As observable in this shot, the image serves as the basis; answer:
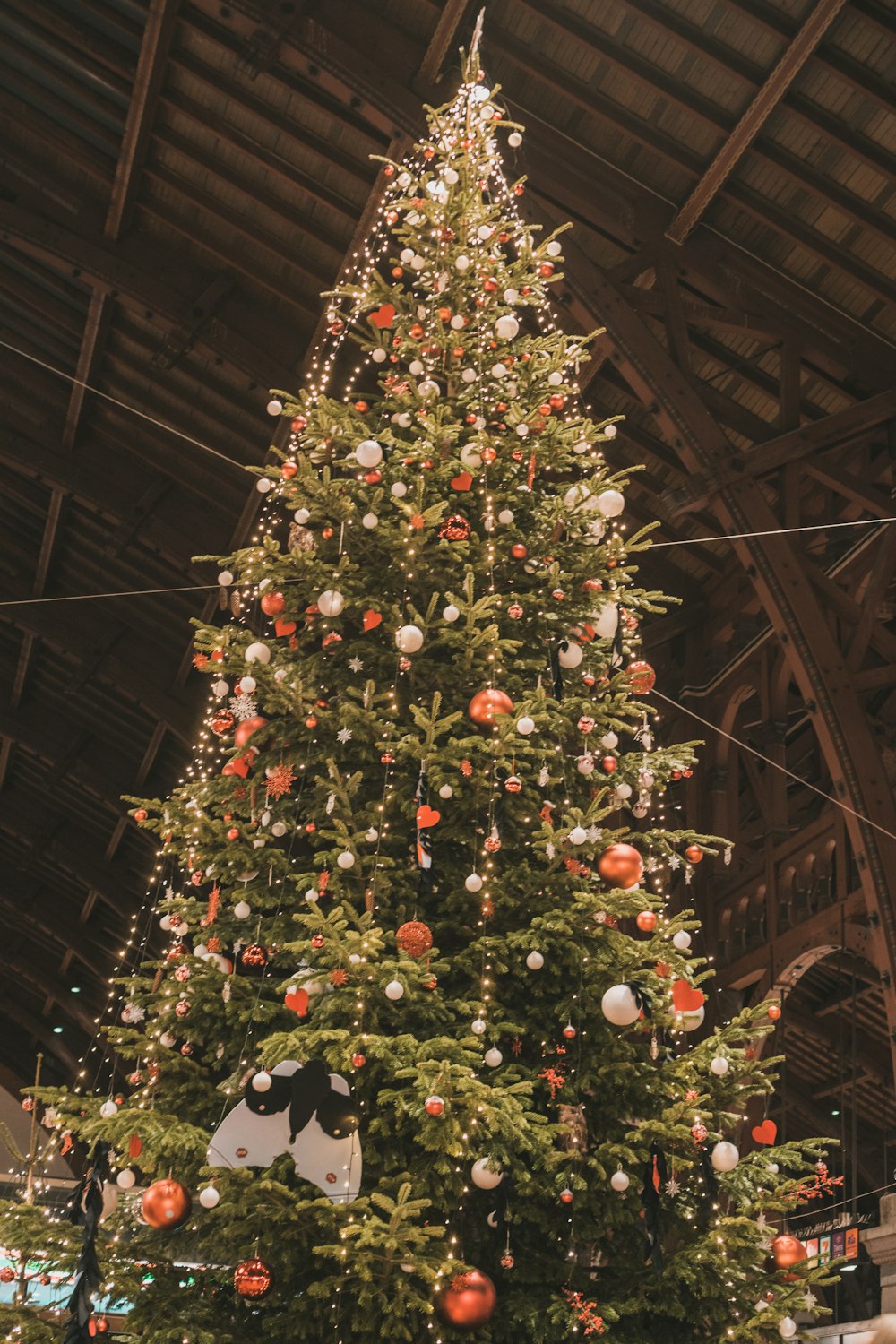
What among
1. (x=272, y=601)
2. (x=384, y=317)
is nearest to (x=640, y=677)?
(x=272, y=601)

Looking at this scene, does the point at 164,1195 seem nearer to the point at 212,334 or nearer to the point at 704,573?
the point at 212,334

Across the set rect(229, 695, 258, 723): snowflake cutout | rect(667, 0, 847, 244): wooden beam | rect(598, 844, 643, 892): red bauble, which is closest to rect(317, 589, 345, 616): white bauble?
rect(229, 695, 258, 723): snowflake cutout

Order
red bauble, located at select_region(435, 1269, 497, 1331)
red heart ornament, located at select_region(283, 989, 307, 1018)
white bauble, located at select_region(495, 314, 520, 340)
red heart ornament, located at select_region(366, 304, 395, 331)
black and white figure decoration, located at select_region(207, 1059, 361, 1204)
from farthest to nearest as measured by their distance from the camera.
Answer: red heart ornament, located at select_region(366, 304, 395, 331) → white bauble, located at select_region(495, 314, 520, 340) → red heart ornament, located at select_region(283, 989, 307, 1018) → black and white figure decoration, located at select_region(207, 1059, 361, 1204) → red bauble, located at select_region(435, 1269, 497, 1331)

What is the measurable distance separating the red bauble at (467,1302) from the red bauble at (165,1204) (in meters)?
0.73

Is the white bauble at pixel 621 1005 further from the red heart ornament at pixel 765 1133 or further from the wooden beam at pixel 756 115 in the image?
the wooden beam at pixel 756 115

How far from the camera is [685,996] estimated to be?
3809 millimetres

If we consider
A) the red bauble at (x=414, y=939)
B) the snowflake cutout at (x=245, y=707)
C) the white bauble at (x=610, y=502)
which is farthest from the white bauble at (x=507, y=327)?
the red bauble at (x=414, y=939)

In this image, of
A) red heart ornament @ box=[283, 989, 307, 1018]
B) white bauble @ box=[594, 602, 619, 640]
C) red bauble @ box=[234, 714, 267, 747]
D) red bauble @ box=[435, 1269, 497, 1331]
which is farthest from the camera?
white bauble @ box=[594, 602, 619, 640]

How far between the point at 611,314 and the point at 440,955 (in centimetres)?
503

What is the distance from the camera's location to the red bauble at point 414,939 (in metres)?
3.71

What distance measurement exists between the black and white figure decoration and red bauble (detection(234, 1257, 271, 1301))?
0.24 meters

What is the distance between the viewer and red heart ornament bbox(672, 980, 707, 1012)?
3.80 m

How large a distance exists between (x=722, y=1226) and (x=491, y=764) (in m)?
1.45

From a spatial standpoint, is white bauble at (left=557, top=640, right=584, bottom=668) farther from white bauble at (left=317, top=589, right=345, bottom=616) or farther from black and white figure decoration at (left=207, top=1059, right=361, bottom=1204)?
black and white figure decoration at (left=207, top=1059, right=361, bottom=1204)
